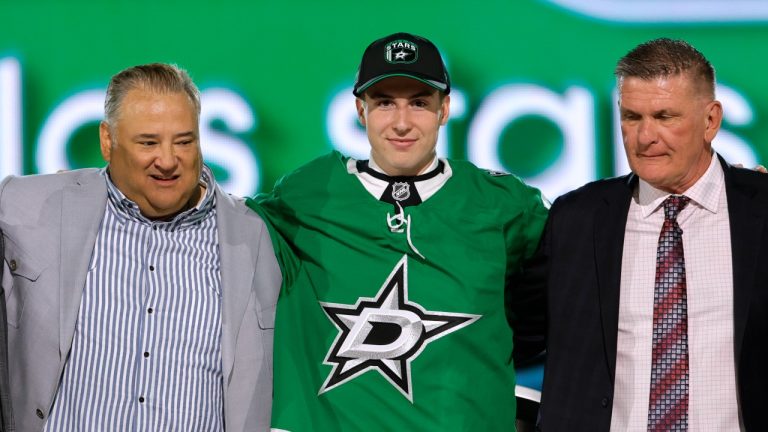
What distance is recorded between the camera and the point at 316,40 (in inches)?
195

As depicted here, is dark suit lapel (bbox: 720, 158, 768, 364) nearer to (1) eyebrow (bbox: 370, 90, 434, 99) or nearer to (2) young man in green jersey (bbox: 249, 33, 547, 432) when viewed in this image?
(2) young man in green jersey (bbox: 249, 33, 547, 432)

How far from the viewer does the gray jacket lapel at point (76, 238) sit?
2893 millimetres

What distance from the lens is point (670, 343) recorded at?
2.86 m

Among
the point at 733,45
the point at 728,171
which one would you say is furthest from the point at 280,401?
the point at 733,45

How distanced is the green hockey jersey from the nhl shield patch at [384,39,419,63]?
346mm

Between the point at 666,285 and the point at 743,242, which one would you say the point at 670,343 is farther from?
the point at 743,242

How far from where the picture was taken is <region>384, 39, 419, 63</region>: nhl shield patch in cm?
316

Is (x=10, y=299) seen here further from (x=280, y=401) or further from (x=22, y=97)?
(x=22, y=97)

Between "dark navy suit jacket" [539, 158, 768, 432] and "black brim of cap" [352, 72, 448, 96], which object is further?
"black brim of cap" [352, 72, 448, 96]

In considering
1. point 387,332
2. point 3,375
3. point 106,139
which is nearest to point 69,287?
point 3,375

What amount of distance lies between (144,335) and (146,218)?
0.33 meters

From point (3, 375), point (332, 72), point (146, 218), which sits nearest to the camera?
point (3, 375)

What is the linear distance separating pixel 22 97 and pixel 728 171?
3.14 m

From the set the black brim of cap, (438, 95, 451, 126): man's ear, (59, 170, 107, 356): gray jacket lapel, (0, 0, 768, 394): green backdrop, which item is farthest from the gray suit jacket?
(0, 0, 768, 394): green backdrop
